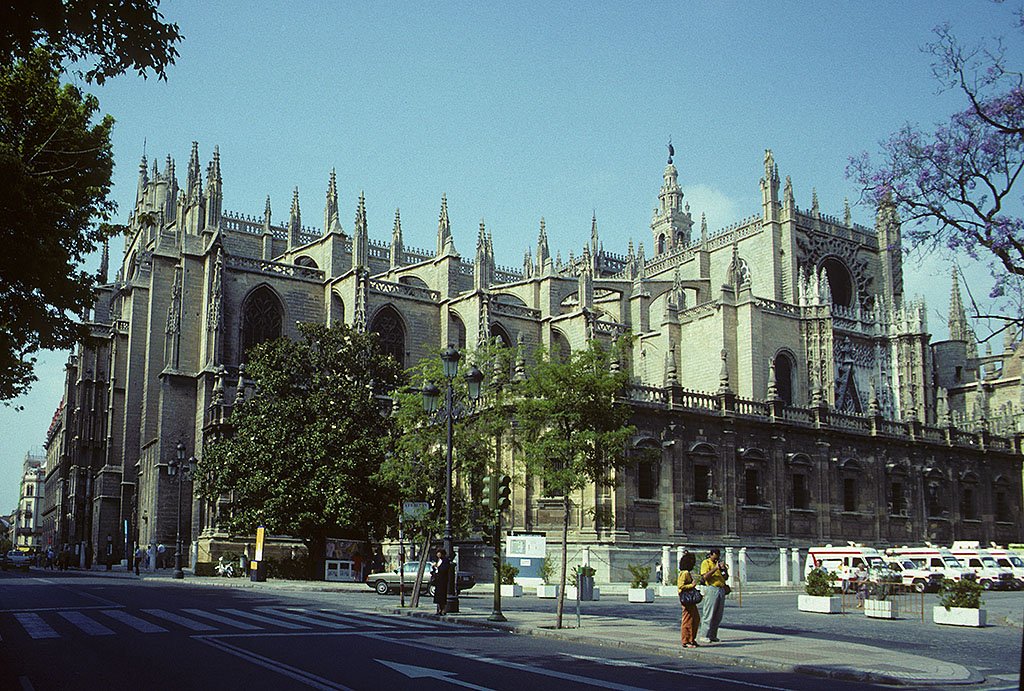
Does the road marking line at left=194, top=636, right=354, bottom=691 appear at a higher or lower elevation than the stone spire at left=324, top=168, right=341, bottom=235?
lower

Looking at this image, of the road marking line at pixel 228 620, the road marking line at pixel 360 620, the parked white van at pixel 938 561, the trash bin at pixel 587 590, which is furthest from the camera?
the parked white van at pixel 938 561

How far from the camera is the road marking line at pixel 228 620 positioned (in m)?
16.4

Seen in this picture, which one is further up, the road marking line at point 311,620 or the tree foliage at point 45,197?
the tree foliage at point 45,197

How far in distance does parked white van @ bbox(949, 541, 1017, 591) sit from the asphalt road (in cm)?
2478

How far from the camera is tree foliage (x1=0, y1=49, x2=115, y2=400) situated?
14.5m

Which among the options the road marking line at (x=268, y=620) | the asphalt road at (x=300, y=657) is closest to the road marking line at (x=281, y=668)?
the asphalt road at (x=300, y=657)

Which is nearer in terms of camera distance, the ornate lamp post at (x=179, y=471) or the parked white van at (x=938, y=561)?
the parked white van at (x=938, y=561)

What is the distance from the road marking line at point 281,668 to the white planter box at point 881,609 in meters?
14.8

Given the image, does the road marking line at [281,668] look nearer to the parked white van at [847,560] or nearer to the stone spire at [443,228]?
the parked white van at [847,560]

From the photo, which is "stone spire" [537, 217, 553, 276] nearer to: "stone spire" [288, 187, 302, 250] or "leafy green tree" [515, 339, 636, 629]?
"stone spire" [288, 187, 302, 250]

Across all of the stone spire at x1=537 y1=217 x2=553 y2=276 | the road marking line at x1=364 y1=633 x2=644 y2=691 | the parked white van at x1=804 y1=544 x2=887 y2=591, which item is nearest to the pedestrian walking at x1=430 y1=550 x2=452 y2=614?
the road marking line at x1=364 y1=633 x2=644 y2=691

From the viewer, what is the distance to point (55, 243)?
16.4 meters

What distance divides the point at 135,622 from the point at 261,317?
35805 millimetres

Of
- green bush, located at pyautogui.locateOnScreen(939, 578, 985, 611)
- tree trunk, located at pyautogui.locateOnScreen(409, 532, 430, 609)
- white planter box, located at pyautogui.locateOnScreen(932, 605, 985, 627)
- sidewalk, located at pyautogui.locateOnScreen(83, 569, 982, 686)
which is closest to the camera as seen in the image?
sidewalk, located at pyautogui.locateOnScreen(83, 569, 982, 686)
